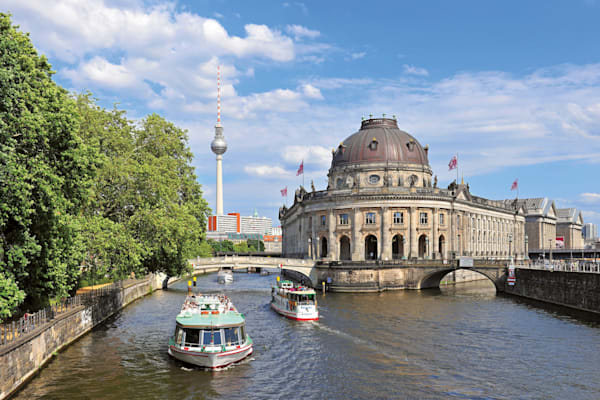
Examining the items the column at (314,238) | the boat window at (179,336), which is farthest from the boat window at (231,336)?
the column at (314,238)

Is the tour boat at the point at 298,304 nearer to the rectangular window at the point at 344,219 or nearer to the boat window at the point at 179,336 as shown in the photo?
the boat window at the point at 179,336

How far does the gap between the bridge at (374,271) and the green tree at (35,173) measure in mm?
53503

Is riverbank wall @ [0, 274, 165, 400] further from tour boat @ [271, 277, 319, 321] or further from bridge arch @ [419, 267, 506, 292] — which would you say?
bridge arch @ [419, 267, 506, 292]

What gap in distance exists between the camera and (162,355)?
129ft

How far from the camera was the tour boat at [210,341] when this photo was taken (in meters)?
35.4

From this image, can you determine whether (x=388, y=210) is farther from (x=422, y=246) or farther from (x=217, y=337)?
(x=217, y=337)

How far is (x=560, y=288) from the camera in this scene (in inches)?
2522

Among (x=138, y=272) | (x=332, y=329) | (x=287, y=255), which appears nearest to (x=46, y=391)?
(x=138, y=272)

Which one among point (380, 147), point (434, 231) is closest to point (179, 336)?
point (434, 231)

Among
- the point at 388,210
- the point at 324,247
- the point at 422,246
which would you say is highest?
the point at 388,210

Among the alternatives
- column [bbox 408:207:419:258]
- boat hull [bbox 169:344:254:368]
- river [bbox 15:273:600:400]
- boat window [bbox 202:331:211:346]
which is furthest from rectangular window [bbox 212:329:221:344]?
column [bbox 408:207:419:258]

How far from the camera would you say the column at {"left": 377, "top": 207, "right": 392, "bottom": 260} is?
95125mm

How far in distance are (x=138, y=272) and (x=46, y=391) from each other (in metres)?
19.9

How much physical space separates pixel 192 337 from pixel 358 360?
11832 mm
